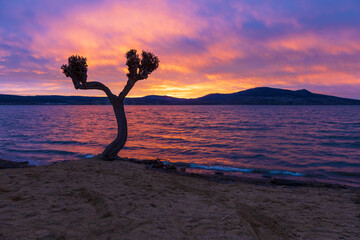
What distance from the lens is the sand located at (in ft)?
14.6

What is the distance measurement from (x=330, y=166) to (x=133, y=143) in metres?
18.5

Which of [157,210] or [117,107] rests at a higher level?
[117,107]

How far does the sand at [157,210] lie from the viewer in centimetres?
445

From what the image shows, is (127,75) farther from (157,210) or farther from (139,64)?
(157,210)

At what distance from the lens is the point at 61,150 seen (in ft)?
62.2

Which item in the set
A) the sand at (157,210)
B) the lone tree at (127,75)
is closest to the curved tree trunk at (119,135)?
the lone tree at (127,75)

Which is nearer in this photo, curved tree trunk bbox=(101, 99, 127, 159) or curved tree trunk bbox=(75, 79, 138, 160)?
curved tree trunk bbox=(75, 79, 138, 160)

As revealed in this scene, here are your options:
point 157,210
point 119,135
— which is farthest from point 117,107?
point 157,210

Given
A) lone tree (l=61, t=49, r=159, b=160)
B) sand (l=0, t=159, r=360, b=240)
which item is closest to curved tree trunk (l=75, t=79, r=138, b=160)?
lone tree (l=61, t=49, r=159, b=160)

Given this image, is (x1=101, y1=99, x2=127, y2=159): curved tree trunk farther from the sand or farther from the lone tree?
the sand

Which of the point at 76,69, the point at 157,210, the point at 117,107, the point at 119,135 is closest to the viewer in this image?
the point at 157,210

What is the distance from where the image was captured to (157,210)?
18.7 feet

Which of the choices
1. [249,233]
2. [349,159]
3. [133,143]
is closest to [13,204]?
[249,233]

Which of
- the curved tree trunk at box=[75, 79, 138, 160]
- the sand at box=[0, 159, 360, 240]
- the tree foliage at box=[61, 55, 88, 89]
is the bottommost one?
the sand at box=[0, 159, 360, 240]
